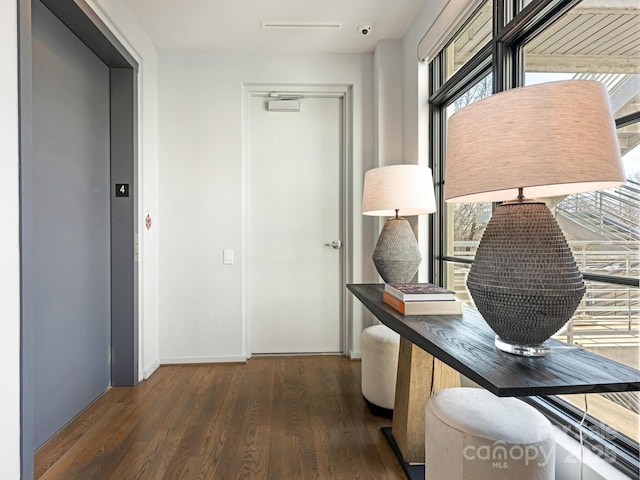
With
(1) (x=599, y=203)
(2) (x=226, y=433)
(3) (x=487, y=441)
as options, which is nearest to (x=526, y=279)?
(3) (x=487, y=441)

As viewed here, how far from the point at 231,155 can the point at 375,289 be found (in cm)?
164

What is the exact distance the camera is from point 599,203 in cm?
121

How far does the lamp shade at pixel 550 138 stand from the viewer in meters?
0.76

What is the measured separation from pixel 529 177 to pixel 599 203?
0.67 m

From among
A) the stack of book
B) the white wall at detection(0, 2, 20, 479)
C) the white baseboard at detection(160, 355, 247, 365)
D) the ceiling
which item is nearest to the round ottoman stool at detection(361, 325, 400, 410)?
the stack of book

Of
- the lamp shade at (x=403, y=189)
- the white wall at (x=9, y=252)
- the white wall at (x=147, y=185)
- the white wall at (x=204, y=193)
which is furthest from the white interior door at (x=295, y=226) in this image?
the white wall at (x=9, y=252)

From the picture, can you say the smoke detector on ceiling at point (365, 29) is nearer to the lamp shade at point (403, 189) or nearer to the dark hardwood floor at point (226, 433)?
the lamp shade at point (403, 189)

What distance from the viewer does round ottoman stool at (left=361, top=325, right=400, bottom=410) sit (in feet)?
6.47

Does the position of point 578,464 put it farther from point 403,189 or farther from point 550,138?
point 403,189

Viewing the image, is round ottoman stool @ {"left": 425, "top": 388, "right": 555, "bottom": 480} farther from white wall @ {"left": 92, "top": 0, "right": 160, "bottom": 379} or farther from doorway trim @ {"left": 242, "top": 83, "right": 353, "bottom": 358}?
white wall @ {"left": 92, "top": 0, "right": 160, "bottom": 379}

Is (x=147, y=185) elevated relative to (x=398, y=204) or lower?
elevated

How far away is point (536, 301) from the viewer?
0.83 metres

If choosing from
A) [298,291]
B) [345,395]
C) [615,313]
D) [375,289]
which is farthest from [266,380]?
[615,313]

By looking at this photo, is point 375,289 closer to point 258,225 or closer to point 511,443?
point 511,443
